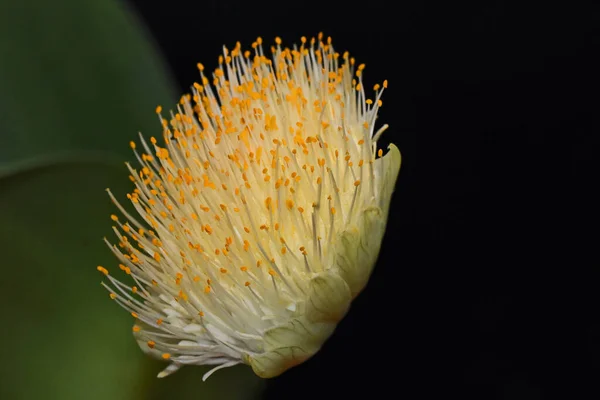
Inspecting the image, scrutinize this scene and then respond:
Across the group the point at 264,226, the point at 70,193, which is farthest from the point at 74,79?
the point at 264,226

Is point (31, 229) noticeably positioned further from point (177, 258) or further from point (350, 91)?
point (350, 91)

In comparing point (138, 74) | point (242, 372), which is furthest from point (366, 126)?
point (138, 74)

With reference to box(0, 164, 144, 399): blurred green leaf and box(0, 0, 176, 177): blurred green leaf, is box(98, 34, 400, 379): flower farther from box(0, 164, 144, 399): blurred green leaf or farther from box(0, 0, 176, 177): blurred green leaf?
box(0, 0, 176, 177): blurred green leaf

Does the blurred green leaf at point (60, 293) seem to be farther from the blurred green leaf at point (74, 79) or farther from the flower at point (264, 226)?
the blurred green leaf at point (74, 79)

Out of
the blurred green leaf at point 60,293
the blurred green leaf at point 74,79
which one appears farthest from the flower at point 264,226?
the blurred green leaf at point 74,79

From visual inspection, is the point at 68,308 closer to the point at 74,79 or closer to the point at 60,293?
the point at 60,293

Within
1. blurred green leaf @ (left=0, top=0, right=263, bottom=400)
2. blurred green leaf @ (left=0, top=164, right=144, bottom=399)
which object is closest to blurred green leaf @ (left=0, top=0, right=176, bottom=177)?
blurred green leaf @ (left=0, top=0, right=263, bottom=400)

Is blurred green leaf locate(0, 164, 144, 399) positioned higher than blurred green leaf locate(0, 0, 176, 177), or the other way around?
blurred green leaf locate(0, 0, 176, 177)
